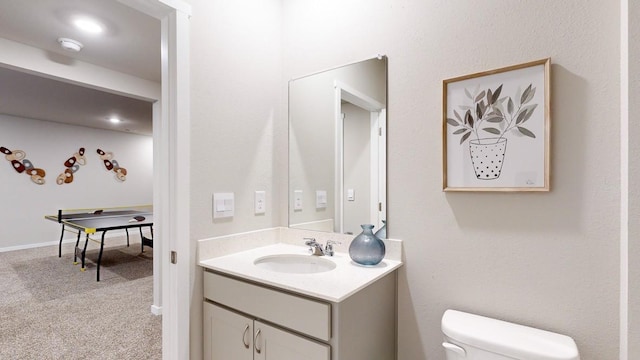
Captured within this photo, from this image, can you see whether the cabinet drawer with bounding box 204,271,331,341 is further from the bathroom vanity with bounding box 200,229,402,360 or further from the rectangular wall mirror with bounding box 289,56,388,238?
the rectangular wall mirror with bounding box 289,56,388,238

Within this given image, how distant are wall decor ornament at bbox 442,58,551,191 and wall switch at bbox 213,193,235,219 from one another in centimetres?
107

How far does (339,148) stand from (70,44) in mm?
2286

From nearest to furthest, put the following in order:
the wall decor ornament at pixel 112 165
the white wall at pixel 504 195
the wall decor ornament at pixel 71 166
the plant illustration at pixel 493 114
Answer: the white wall at pixel 504 195 < the plant illustration at pixel 493 114 < the wall decor ornament at pixel 71 166 < the wall decor ornament at pixel 112 165

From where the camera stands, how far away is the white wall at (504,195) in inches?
41.4

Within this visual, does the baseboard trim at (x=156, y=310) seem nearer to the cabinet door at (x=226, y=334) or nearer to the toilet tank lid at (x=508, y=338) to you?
the cabinet door at (x=226, y=334)

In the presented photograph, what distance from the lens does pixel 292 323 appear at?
1.15m

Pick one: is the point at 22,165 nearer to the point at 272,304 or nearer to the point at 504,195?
the point at 272,304

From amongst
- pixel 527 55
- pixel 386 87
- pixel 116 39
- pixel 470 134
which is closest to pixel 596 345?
pixel 470 134

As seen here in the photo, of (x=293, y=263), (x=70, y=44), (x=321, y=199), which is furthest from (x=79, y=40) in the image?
(x=293, y=263)

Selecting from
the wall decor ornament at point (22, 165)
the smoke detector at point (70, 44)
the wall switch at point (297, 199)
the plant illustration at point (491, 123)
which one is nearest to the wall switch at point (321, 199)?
the wall switch at point (297, 199)

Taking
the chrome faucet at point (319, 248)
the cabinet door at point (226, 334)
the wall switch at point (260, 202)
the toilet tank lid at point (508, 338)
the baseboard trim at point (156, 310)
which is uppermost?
the wall switch at point (260, 202)

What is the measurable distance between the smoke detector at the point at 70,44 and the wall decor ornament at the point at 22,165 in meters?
4.46

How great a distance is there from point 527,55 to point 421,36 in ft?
1.47

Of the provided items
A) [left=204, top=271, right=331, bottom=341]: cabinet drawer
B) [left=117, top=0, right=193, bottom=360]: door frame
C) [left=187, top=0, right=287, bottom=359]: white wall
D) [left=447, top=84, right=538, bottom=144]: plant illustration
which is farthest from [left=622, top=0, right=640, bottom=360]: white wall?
[left=117, top=0, right=193, bottom=360]: door frame
